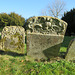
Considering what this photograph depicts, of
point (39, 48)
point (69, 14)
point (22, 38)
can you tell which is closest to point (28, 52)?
point (39, 48)

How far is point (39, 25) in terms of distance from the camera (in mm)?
3953

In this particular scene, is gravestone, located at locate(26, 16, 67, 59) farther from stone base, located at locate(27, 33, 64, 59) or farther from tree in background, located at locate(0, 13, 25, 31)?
tree in background, located at locate(0, 13, 25, 31)

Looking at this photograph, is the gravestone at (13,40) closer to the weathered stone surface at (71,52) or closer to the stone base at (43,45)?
the stone base at (43,45)

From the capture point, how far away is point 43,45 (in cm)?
413

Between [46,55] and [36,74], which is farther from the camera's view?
[46,55]

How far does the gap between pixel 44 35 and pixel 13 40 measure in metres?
2.45

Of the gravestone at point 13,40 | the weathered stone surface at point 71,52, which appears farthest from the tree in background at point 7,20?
the weathered stone surface at point 71,52

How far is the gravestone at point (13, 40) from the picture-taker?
5316 mm

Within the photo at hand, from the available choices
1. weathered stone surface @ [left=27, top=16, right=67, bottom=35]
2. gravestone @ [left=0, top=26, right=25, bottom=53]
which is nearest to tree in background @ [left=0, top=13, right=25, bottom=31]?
gravestone @ [left=0, top=26, right=25, bottom=53]

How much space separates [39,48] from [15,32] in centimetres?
224

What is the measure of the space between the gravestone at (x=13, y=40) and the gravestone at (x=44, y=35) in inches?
54.4

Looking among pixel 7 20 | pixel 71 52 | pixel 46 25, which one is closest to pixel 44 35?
pixel 46 25

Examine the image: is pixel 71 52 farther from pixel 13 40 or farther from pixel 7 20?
pixel 7 20

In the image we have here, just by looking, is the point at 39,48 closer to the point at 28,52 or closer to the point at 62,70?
the point at 28,52
